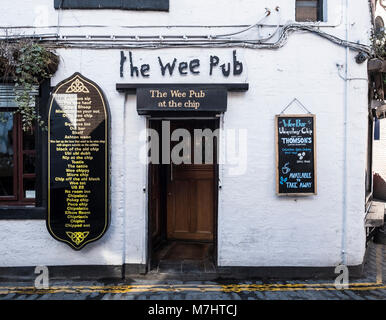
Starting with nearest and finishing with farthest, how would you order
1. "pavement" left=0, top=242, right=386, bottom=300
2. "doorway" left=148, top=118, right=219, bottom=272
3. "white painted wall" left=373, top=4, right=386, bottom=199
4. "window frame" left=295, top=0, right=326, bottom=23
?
"pavement" left=0, top=242, right=386, bottom=300, "window frame" left=295, top=0, right=326, bottom=23, "doorway" left=148, top=118, right=219, bottom=272, "white painted wall" left=373, top=4, right=386, bottom=199

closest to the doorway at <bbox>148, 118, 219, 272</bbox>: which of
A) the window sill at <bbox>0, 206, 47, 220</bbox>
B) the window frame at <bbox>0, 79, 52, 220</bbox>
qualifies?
the window frame at <bbox>0, 79, 52, 220</bbox>

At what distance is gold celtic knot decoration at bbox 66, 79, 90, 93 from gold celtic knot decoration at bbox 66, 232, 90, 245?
7.75 feet

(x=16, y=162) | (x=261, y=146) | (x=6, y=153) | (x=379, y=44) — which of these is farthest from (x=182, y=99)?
(x=379, y=44)

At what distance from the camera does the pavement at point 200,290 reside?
4031 mm

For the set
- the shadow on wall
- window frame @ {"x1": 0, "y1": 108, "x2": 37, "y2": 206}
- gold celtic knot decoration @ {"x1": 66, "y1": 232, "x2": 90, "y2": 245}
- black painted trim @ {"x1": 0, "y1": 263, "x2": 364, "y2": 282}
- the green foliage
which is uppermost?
the green foliage

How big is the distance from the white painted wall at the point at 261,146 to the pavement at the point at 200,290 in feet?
1.11

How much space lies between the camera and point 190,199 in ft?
20.9

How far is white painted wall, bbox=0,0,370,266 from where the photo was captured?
4613 mm

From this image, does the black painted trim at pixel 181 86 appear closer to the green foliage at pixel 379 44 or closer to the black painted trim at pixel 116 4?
the black painted trim at pixel 116 4

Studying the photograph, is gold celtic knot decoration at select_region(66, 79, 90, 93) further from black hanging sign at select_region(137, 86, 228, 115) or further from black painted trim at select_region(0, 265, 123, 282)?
black painted trim at select_region(0, 265, 123, 282)

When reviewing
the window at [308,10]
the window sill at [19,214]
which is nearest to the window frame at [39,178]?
the window sill at [19,214]

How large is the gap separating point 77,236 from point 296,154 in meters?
3.90

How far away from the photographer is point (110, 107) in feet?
15.2
